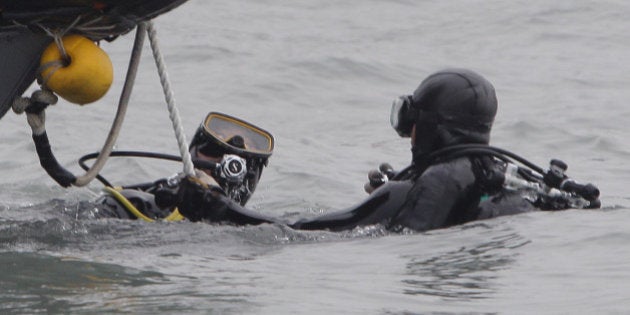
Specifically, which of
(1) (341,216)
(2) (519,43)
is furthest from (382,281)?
(2) (519,43)

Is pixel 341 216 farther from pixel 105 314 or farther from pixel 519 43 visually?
pixel 519 43

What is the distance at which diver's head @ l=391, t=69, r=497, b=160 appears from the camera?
6562 mm

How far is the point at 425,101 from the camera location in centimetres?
663

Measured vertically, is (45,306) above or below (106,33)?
below

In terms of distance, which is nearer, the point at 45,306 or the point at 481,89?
the point at 45,306

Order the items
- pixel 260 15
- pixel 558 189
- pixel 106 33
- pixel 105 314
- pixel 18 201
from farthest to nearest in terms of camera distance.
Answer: pixel 260 15
pixel 18 201
pixel 558 189
pixel 106 33
pixel 105 314

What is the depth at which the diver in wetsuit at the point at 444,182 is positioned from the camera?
6371 mm

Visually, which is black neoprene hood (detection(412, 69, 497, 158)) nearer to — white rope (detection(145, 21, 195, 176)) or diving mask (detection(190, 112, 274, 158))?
diving mask (detection(190, 112, 274, 158))

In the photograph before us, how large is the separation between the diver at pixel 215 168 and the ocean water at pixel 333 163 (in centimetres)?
18

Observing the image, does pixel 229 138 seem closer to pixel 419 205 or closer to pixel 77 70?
pixel 419 205

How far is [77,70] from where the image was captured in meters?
5.82

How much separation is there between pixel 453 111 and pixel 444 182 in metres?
0.39

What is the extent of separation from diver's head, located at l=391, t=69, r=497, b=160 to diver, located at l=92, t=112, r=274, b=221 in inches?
33.3

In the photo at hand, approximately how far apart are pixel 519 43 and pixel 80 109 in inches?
190
